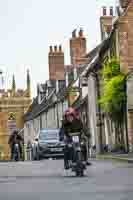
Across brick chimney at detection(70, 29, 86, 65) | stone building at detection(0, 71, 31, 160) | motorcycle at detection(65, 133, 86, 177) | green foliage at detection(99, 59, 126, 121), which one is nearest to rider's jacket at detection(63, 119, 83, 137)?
motorcycle at detection(65, 133, 86, 177)

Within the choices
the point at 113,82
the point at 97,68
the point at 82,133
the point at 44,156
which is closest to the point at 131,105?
the point at 113,82

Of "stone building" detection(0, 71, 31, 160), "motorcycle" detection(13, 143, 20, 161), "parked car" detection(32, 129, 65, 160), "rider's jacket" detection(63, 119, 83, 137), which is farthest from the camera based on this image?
"stone building" detection(0, 71, 31, 160)

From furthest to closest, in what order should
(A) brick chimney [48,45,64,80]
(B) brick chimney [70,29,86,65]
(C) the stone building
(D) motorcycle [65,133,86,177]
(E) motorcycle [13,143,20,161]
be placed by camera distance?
(C) the stone building, (A) brick chimney [48,45,64,80], (B) brick chimney [70,29,86,65], (E) motorcycle [13,143,20,161], (D) motorcycle [65,133,86,177]

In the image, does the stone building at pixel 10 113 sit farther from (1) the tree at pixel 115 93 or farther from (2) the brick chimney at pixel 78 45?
(1) the tree at pixel 115 93

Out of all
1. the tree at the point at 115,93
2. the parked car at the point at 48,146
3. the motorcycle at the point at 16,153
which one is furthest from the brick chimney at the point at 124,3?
the parked car at the point at 48,146

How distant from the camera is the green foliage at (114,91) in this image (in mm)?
37812

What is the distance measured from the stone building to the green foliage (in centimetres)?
6872

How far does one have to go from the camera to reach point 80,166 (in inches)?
595

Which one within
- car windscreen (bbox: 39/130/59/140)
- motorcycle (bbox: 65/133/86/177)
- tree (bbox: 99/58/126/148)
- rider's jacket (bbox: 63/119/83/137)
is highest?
tree (bbox: 99/58/126/148)

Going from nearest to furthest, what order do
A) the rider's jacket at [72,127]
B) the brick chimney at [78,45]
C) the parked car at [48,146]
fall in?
the rider's jacket at [72,127], the parked car at [48,146], the brick chimney at [78,45]

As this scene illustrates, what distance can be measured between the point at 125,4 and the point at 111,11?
1137cm

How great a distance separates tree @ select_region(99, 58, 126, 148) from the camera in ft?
124

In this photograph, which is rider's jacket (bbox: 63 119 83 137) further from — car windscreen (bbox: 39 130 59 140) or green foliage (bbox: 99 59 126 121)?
green foliage (bbox: 99 59 126 121)

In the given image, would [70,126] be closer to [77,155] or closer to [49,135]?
[77,155]
